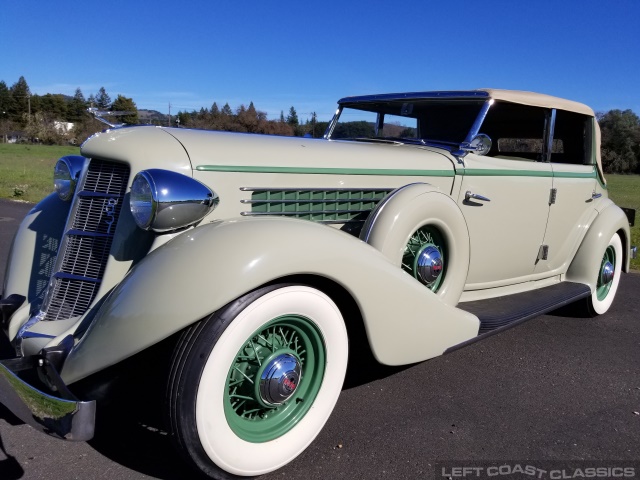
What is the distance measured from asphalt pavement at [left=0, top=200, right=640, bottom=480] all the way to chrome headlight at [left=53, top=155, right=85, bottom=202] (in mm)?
1260

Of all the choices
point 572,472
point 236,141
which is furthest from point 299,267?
point 572,472

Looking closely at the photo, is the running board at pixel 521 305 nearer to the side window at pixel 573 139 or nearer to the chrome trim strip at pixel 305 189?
the chrome trim strip at pixel 305 189

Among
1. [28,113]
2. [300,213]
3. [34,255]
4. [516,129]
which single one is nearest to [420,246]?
[300,213]

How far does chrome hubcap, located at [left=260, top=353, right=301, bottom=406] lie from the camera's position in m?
2.29

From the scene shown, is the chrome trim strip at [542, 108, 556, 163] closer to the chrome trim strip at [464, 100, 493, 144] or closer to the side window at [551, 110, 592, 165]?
the side window at [551, 110, 592, 165]

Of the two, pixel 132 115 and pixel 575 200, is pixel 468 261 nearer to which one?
pixel 575 200

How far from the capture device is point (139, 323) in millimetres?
2059

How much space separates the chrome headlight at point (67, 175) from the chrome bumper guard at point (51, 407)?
54.8 inches

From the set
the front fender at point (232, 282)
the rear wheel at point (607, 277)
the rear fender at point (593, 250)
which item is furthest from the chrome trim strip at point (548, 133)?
the front fender at point (232, 282)

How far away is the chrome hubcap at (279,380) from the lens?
7.51 ft

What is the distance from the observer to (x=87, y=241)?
8.84ft

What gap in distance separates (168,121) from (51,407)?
207 centimetres

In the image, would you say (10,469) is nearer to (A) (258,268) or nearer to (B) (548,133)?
(A) (258,268)

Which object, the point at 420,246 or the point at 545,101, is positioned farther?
the point at 545,101
